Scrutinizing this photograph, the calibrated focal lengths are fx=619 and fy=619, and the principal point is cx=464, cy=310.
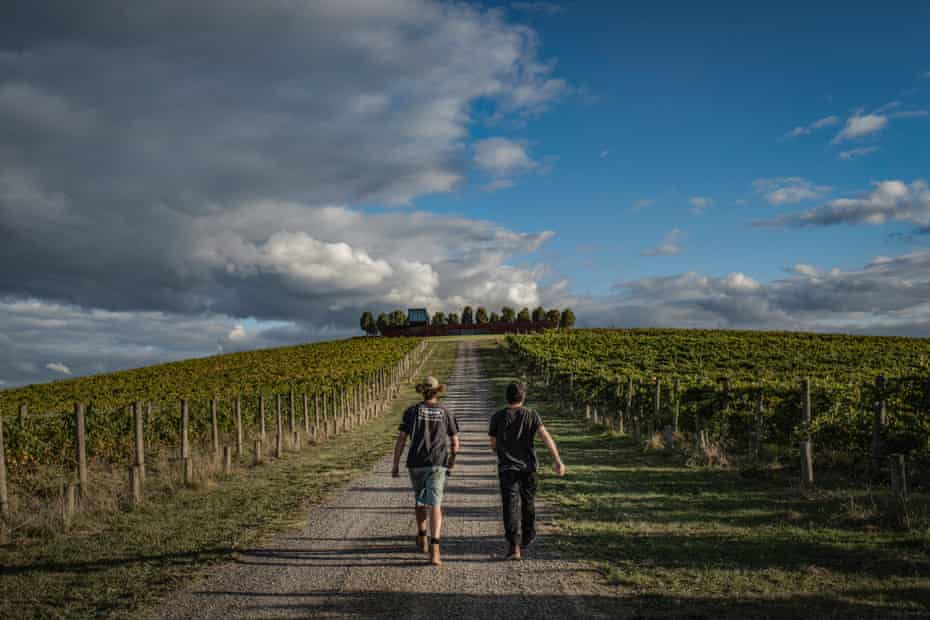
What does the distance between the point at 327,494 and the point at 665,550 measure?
20.7 ft

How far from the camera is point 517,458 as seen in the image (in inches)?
289

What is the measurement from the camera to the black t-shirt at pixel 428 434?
713cm

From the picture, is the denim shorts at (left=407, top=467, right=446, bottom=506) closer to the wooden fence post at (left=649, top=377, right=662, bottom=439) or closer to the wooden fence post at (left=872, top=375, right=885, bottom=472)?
the wooden fence post at (left=872, top=375, right=885, bottom=472)

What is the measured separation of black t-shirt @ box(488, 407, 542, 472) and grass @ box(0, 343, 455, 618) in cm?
351

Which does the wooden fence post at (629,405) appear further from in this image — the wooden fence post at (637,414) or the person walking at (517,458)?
the person walking at (517,458)

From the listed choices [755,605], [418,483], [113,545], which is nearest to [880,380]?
[755,605]

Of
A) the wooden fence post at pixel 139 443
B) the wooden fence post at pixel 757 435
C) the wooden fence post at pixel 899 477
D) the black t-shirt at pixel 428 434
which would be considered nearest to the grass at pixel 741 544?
the wooden fence post at pixel 899 477

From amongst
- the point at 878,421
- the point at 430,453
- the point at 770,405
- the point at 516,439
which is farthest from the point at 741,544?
the point at 770,405

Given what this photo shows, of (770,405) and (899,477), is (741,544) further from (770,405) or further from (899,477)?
(770,405)

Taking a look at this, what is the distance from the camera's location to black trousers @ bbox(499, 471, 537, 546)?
7152 mm

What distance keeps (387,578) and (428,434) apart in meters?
1.59

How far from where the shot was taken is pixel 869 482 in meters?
12.5

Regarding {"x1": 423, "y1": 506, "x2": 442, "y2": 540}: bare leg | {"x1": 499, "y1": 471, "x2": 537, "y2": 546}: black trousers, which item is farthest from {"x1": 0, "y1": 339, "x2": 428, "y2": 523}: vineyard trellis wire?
{"x1": 499, "y1": 471, "x2": 537, "y2": 546}: black trousers

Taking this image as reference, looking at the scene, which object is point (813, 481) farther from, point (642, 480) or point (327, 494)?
point (327, 494)
